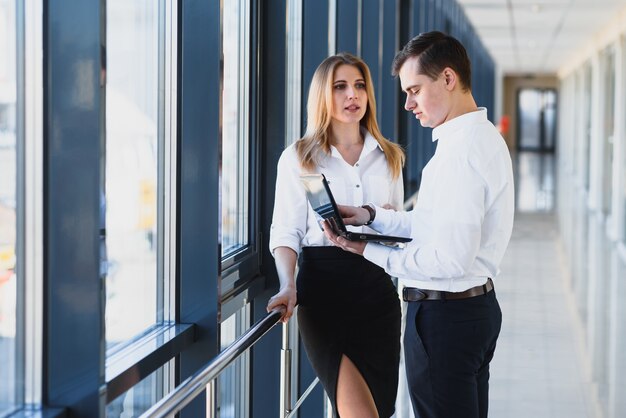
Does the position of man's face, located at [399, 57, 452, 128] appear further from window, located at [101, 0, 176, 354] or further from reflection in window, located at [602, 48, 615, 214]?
reflection in window, located at [602, 48, 615, 214]

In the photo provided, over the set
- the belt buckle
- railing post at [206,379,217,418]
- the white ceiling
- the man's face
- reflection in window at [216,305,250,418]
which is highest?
the white ceiling

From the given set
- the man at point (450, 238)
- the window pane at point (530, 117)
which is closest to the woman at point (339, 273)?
the man at point (450, 238)

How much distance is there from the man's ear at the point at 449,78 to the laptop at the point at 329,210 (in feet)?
1.15

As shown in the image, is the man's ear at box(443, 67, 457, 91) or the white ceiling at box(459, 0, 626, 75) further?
the white ceiling at box(459, 0, 626, 75)

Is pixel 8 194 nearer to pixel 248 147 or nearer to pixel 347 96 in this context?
pixel 347 96

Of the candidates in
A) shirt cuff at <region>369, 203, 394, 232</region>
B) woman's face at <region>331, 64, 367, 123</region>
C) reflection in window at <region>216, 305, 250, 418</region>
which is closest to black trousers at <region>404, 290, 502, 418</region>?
shirt cuff at <region>369, 203, 394, 232</region>

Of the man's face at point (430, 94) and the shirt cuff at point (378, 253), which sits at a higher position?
the man's face at point (430, 94)

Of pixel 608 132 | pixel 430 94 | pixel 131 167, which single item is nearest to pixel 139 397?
pixel 131 167

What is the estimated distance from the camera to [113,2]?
2357mm

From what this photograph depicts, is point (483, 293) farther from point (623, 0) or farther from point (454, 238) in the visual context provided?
point (623, 0)

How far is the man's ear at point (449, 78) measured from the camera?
218 centimetres

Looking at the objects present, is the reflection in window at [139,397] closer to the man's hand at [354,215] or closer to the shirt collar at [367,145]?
the man's hand at [354,215]

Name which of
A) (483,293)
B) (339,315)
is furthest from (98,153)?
(339,315)

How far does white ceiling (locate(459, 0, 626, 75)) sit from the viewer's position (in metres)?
11.7
